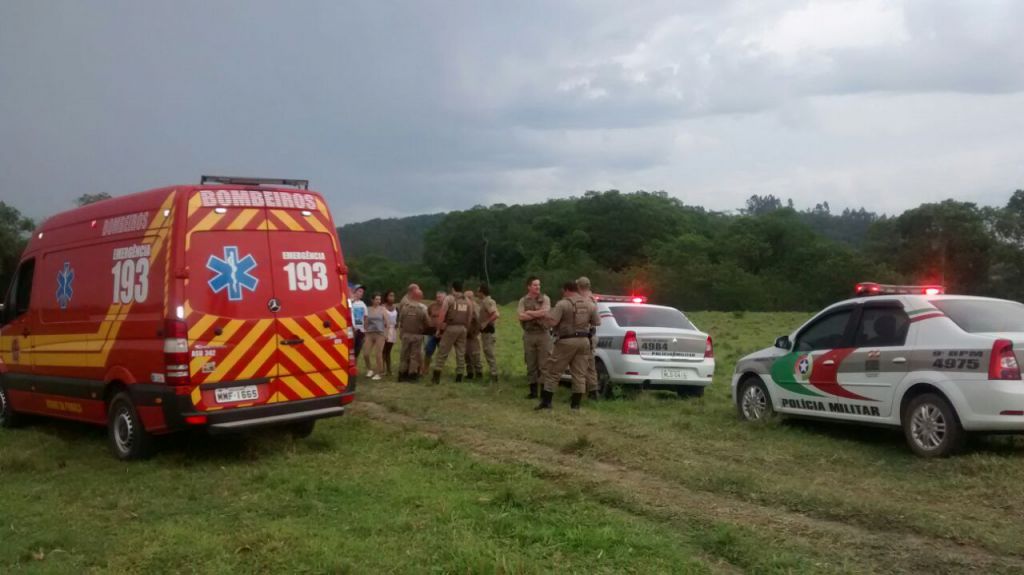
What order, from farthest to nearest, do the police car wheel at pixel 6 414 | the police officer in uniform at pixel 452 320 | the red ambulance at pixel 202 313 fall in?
the police officer in uniform at pixel 452 320 < the police car wheel at pixel 6 414 < the red ambulance at pixel 202 313

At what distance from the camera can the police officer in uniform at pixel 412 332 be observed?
15.5m

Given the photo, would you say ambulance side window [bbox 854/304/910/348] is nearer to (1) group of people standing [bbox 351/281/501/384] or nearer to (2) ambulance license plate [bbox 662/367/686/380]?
(2) ambulance license plate [bbox 662/367/686/380]

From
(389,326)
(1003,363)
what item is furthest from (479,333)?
(1003,363)

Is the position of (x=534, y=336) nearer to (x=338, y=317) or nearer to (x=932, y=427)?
(x=338, y=317)

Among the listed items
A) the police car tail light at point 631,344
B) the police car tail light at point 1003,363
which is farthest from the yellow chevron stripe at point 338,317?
the police car tail light at point 1003,363

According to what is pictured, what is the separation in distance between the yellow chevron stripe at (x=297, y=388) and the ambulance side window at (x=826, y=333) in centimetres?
557

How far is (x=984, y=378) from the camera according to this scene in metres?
7.90

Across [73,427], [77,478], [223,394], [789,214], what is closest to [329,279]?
[223,394]

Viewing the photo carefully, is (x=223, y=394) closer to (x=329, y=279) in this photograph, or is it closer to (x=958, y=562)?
(x=329, y=279)

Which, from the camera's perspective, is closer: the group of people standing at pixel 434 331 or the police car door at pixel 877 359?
the police car door at pixel 877 359

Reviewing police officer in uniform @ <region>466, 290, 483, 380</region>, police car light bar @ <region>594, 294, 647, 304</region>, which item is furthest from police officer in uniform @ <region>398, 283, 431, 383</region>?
police car light bar @ <region>594, 294, 647, 304</region>

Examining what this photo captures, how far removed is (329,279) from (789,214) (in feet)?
264

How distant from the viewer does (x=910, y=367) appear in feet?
28.5

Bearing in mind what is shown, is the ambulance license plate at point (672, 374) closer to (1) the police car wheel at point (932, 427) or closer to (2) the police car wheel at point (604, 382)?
(2) the police car wheel at point (604, 382)
